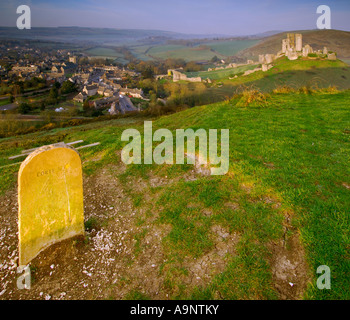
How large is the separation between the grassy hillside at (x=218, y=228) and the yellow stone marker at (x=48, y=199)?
10.7 inches

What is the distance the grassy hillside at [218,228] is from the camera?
3594mm

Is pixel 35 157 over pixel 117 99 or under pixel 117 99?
under

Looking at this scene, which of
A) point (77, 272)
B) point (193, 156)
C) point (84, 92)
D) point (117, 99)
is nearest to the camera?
point (77, 272)

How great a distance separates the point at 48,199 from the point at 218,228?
330 cm

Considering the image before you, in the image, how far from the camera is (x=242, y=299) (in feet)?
10.9

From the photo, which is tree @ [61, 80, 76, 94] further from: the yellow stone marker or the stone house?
the yellow stone marker

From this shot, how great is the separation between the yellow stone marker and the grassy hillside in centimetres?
27

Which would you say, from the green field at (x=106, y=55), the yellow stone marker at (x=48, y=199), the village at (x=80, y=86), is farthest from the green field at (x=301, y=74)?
the green field at (x=106, y=55)

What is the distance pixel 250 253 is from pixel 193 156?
12.7 ft

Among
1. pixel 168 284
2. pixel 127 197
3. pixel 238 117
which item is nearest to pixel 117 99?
pixel 238 117

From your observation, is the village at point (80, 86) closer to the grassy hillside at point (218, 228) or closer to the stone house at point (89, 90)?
the stone house at point (89, 90)

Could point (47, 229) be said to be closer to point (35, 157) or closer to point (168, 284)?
point (35, 157)

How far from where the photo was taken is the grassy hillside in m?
3.59

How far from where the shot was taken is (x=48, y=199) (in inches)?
169
